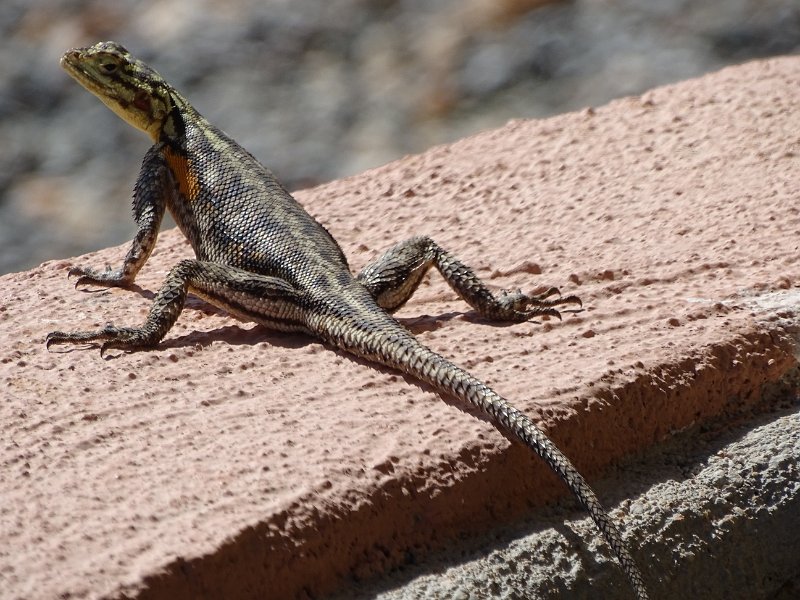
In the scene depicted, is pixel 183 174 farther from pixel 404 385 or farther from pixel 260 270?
pixel 404 385

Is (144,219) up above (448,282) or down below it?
above

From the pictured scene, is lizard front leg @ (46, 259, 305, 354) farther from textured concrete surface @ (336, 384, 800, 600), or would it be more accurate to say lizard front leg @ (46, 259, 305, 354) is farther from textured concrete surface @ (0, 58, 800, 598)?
textured concrete surface @ (336, 384, 800, 600)

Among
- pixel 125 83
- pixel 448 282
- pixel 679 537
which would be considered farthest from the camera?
pixel 125 83

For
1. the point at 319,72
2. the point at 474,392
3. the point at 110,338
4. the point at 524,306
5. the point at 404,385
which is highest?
the point at 319,72

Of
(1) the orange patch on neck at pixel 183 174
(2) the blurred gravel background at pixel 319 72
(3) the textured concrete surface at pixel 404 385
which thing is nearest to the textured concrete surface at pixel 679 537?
(3) the textured concrete surface at pixel 404 385

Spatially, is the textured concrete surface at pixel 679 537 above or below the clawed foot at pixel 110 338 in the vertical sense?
below

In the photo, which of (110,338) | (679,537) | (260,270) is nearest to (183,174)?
(260,270)

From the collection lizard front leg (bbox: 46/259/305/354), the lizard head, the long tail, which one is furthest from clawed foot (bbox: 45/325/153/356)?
the lizard head

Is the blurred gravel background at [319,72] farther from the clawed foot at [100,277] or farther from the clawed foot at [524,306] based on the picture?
the clawed foot at [524,306]
